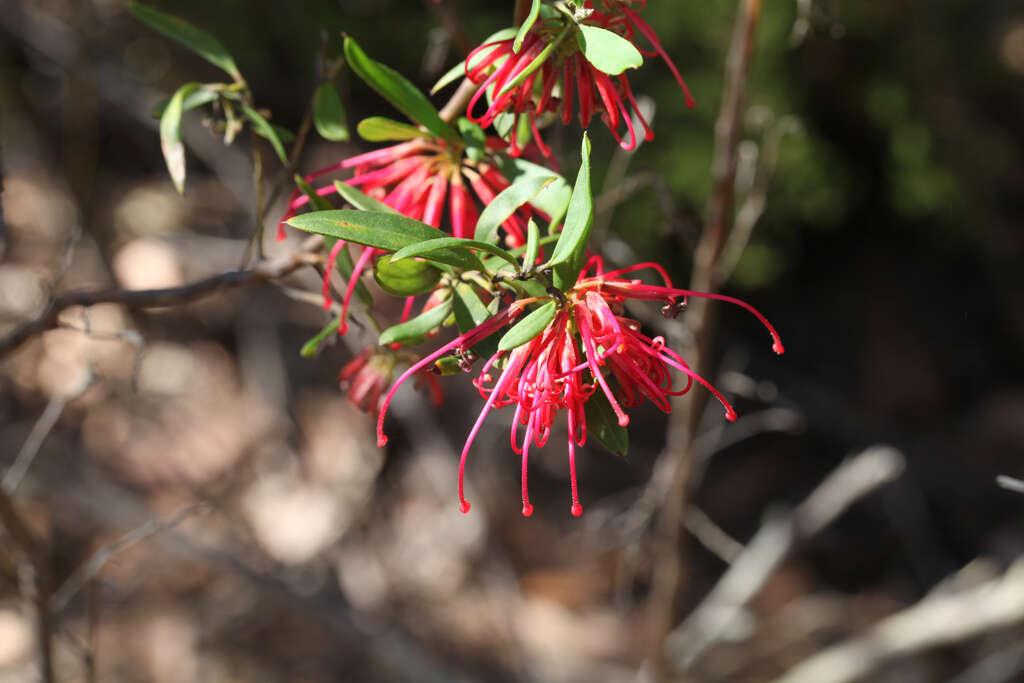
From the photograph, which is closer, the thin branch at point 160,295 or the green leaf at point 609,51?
the green leaf at point 609,51

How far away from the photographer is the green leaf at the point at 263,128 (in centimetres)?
66

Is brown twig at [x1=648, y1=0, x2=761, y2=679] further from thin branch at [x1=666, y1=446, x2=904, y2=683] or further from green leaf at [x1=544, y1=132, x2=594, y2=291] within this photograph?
green leaf at [x1=544, y1=132, x2=594, y2=291]

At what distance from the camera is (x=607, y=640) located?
2.18 m

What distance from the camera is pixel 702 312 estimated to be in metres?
1.12

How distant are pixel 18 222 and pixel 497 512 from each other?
164 cm

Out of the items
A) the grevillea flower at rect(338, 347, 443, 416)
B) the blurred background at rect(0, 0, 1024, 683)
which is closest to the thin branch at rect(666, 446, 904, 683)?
the blurred background at rect(0, 0, 1024, 683)

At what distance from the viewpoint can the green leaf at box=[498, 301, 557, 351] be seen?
465 mm

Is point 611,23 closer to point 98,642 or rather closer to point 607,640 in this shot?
point 607,640

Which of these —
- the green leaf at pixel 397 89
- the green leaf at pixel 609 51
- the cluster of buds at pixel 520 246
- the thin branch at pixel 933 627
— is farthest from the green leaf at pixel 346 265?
the thin branch at pixel 933 627

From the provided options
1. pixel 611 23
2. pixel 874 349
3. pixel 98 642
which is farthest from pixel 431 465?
pixel 611 23

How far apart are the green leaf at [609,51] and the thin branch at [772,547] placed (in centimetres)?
110

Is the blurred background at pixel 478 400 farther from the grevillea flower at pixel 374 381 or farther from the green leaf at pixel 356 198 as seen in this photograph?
the green leaf at pixel 356 198

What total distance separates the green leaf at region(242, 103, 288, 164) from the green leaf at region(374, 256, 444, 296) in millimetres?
192

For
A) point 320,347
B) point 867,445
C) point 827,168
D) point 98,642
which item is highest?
point 320,347
